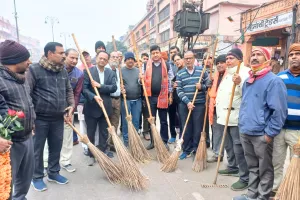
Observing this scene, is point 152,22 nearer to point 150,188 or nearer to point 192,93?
point 192,93

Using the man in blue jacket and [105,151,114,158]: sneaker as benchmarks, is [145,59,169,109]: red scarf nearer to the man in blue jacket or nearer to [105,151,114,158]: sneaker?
[105,151,114,158]: sneaker

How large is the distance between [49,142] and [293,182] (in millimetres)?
2699

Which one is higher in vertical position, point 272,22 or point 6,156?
point 272,22

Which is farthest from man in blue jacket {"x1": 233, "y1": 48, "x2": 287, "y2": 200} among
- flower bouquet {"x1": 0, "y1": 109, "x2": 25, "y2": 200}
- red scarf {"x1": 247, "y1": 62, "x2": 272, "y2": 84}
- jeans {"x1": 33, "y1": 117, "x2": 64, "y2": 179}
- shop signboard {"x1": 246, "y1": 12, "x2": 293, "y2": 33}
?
shop signboard {"x1": 246, "y1": 12, "x2": 293, "y2": 33}

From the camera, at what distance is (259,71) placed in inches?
91.6

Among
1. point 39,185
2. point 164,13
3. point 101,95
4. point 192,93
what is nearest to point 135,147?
point 101,95

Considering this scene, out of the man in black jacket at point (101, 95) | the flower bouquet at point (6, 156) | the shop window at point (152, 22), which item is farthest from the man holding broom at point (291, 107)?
the shop window at point (152, 22)

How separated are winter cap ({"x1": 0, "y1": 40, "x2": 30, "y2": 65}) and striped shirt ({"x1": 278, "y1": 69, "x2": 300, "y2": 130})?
8.24 feet

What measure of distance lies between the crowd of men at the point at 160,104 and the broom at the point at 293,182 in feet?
0.87

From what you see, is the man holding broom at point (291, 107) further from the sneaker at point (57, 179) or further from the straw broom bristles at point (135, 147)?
the sneaker at point (57, 179)

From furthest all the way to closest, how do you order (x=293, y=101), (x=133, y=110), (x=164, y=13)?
(x=164, y=13)
(x=133, y=110)
(x=293, y=101)

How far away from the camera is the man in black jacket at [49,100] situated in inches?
105

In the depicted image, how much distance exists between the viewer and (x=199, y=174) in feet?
10.9

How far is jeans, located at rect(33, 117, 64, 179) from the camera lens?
2.77m
